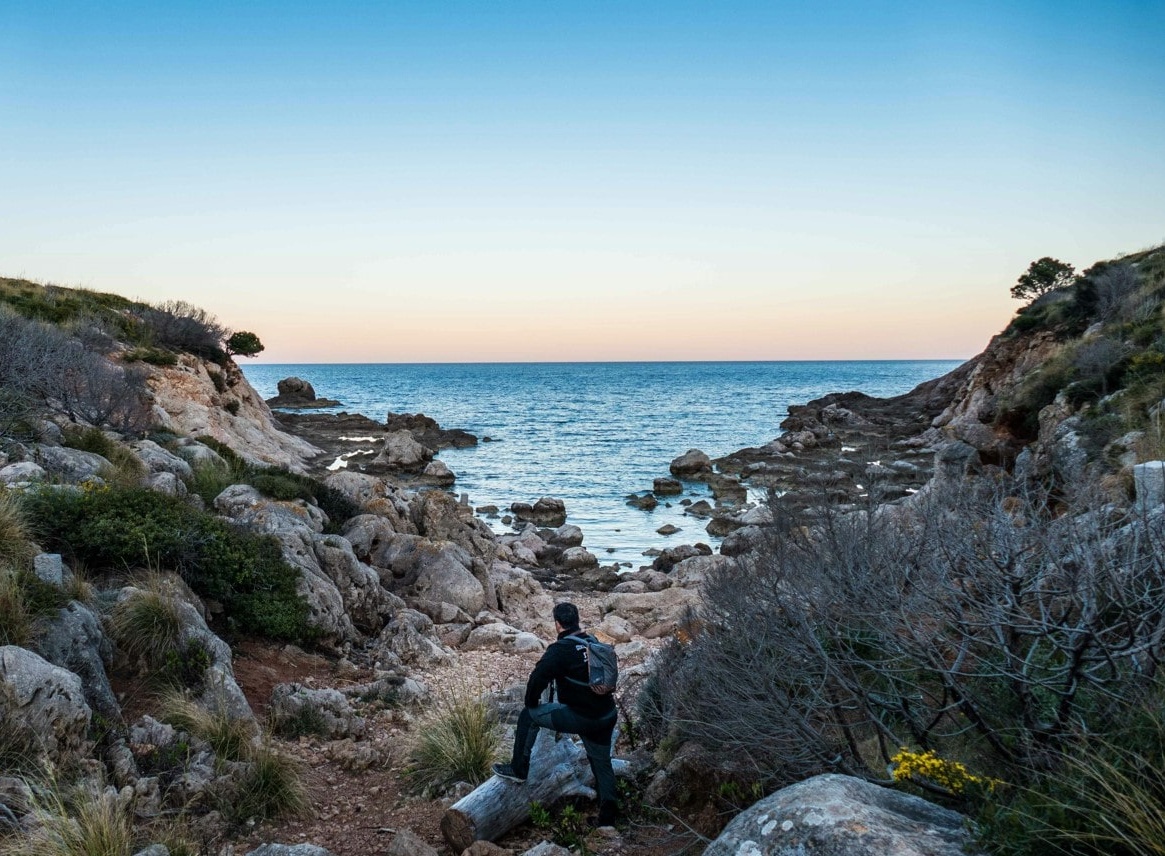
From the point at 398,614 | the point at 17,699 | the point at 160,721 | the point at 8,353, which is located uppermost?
the point at 8,353

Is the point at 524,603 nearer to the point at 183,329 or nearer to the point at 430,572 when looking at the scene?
the point at 430,572

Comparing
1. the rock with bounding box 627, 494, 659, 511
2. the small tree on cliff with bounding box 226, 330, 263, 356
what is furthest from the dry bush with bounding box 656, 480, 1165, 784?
the small tree on cliff with bounding box 226, 330, 263, 356

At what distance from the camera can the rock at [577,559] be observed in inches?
853

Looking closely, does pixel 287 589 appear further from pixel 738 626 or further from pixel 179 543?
pixel 738 626

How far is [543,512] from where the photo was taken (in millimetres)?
28516

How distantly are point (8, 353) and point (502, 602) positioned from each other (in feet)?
36.2

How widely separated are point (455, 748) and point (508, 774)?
1.11m

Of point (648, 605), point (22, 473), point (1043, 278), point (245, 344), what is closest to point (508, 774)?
point (22, 473)

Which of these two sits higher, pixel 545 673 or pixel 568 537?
pixel 545 673

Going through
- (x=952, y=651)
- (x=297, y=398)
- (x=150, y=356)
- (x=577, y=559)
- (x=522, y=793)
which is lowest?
(x=577, y=559)

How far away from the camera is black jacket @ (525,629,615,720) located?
6.03 metres

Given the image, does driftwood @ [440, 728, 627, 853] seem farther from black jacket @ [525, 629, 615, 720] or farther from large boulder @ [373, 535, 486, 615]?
large boulder @ [373, 535, 486, 615]

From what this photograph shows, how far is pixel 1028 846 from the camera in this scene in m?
3.05

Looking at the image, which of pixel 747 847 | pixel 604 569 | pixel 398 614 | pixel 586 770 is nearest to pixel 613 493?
pixel 604 569
